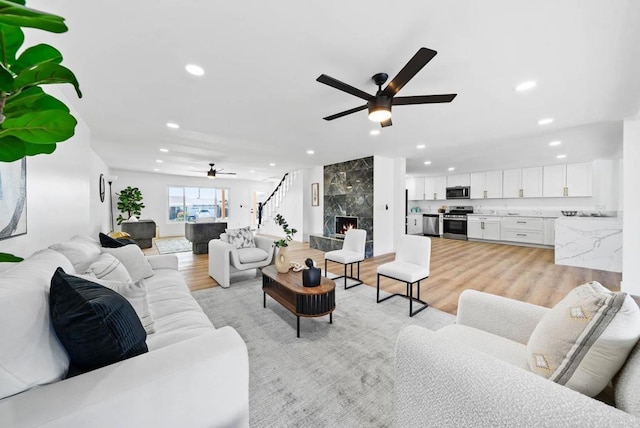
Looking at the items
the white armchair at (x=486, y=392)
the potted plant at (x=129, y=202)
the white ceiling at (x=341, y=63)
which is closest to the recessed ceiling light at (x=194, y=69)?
the white ceiling at (x=341, y=63)

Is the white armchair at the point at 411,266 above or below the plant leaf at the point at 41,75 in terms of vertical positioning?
below

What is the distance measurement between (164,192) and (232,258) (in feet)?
23.5

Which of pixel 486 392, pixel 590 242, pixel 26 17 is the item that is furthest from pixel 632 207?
pixel 26 17

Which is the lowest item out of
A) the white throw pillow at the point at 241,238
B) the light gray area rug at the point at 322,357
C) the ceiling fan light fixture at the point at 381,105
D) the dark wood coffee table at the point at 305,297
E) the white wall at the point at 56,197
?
the light gray area rug at the point at 322,357

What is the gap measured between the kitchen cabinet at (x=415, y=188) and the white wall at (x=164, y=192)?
23.2 feet

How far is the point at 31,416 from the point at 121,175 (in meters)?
9.68

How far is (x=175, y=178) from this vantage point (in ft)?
30.0

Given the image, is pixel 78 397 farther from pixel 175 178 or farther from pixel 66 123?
pixel 175 178

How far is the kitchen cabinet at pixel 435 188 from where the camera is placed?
8789 mm

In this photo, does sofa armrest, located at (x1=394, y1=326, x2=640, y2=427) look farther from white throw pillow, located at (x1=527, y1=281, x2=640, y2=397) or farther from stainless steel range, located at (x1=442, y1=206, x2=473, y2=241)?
stainless steel range, located at (x1=442, y1=206, x2=473, y2=241)

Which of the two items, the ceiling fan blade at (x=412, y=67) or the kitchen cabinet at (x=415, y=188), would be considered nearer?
the ceiling fan blade at (x=412, y=67)

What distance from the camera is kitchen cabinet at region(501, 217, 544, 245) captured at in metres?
6.55

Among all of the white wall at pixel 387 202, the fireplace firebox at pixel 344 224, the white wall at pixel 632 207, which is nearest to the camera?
the white wall at pixel 632 207

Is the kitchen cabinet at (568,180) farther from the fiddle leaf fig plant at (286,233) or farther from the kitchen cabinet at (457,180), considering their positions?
the fiddle leaf fig plant at (286,233)
